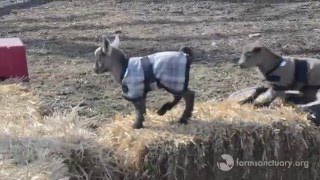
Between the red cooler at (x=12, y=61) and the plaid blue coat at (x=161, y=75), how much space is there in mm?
2054

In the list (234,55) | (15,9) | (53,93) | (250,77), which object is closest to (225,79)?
(250,77)

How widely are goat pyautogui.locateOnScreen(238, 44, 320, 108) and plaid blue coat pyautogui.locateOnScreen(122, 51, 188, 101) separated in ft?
2.26

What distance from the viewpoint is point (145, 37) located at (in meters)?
9.04

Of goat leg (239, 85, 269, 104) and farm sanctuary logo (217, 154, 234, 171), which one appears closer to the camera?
farm sanctuary logo (217, 154, 234, 171)

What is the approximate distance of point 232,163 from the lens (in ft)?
15.0

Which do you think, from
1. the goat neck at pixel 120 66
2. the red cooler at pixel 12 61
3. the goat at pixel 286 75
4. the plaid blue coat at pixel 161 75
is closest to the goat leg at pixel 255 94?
the goat at pixel 286 75


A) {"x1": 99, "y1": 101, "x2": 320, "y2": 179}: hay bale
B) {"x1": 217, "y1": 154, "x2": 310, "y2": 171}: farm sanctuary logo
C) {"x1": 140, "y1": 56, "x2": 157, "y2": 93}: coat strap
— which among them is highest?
{"x1": 140, "y1": 56, "x2": 157, "y2": 93}: coat strap

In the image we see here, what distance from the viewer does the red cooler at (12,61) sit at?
20.9 ft

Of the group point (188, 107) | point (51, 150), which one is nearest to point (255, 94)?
point (188, 107)

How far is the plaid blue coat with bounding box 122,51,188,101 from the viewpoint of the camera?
4504mm

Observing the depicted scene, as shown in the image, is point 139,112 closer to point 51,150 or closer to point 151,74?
point 151,74

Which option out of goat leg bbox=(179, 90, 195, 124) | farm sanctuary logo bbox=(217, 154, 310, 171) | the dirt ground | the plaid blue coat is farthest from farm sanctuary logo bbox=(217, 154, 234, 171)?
the dirt ground

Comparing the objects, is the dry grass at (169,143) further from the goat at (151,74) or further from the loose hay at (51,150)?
the goat at (151,74)

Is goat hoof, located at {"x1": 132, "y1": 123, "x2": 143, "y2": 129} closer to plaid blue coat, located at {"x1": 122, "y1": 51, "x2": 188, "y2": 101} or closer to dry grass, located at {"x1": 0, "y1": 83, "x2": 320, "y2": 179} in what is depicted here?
dry grass, located at {"x1": 0, "y1": 83, "x2": 320, "y2": 179}
